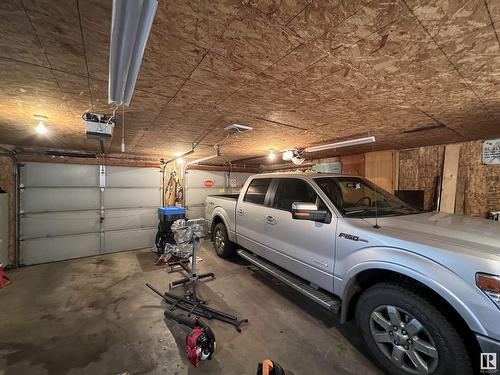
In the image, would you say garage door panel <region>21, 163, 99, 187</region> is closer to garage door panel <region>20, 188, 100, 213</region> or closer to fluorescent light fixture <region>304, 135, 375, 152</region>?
garage door panel <region>20, 188, 100, 213</region>

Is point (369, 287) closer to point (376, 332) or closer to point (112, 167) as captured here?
point (376, 332)

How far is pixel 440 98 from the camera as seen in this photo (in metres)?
2.22

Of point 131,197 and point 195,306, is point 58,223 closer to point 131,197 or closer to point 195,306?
point 131,197

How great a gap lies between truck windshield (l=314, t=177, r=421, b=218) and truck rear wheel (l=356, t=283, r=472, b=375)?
2.94 feet

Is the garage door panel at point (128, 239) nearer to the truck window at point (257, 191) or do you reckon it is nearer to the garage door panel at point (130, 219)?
the garage door panel at point (130, 219)

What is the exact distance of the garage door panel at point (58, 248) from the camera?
509 cm

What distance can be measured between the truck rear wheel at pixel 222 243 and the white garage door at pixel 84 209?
2875 mm

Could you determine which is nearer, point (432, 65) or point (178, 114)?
point (432, 65)

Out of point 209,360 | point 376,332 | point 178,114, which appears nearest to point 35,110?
point 178,114

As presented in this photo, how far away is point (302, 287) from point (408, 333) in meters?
1.09

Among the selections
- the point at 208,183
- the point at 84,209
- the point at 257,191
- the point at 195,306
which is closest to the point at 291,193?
the point at 257,191

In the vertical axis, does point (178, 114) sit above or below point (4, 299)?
above

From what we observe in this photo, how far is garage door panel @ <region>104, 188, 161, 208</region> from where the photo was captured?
20.3 feet

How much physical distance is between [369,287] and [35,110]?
14.4 feet
